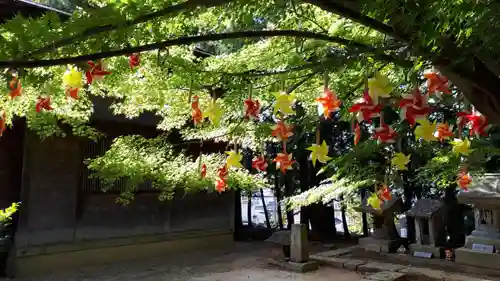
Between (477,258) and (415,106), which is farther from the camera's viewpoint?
(477,258)

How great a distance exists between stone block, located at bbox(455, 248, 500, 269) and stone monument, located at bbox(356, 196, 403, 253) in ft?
5.04

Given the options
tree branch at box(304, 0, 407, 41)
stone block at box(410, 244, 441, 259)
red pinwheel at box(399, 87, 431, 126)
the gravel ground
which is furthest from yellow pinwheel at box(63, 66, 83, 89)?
stone block at box(410, 244, 441, 259)

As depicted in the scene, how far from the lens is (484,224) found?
24.6 feet

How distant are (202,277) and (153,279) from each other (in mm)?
888

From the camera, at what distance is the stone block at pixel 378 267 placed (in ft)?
22.9

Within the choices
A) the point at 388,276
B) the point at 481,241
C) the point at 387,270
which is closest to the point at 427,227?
the point at 481,241

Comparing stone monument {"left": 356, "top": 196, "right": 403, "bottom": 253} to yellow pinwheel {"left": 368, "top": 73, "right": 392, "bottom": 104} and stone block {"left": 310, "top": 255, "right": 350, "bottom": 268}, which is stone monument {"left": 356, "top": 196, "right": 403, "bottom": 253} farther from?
yellow pinwheel {"left": 368, "top": 73, "right": 392, "bottom": 104}

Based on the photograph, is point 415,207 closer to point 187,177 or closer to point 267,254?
point 267,254

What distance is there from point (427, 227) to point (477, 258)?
1.74 meters

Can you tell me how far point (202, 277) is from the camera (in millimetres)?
7492

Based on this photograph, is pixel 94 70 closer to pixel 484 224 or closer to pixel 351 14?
pixel 351 14

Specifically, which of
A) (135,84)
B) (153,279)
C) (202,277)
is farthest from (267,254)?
(135,84)

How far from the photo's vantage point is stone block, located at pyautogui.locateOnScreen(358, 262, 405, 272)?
6.98 metres

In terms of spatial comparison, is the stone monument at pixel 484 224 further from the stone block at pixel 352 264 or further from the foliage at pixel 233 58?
the stone block at pixel 352 264
